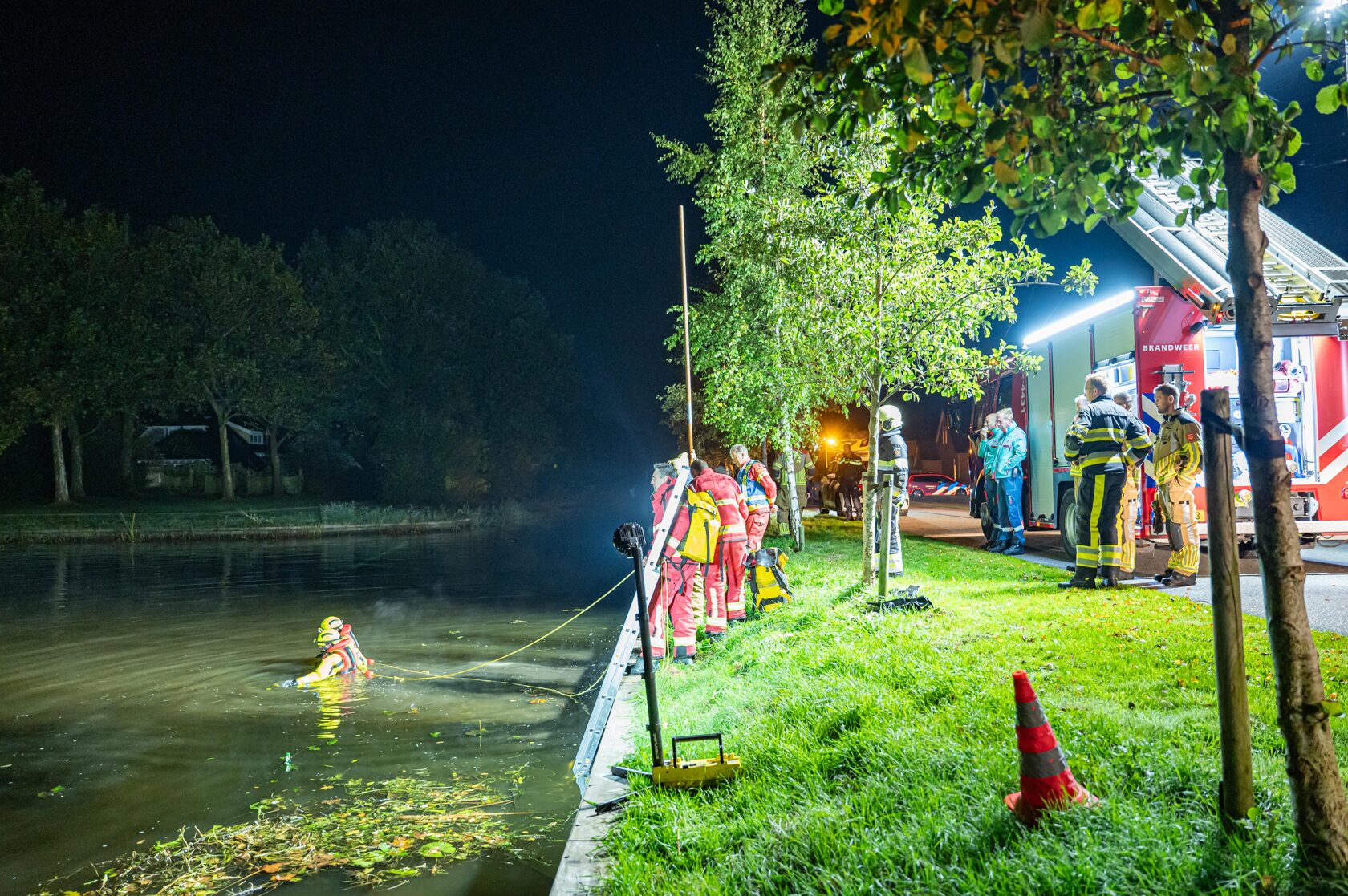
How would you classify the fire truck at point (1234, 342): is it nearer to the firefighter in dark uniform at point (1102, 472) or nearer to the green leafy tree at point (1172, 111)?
the firefighter in dark uniform at point (1102, 472)

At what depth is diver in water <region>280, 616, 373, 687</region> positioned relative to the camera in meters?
10.1

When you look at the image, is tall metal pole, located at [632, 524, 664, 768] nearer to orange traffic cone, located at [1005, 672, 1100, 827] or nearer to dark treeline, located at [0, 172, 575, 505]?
orange traffic cone, located at [1005, 672, 1100, 827]

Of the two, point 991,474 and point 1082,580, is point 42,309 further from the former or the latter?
point 1082,580

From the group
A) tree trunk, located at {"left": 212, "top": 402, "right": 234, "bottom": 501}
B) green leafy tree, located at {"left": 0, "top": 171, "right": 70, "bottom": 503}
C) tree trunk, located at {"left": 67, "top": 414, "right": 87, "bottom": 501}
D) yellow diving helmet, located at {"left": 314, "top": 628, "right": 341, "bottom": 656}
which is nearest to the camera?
yellow diving helmet, located at {"left": 314, "top": 628, "right": 341, "bottom": 656}

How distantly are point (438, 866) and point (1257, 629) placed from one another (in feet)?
18.9

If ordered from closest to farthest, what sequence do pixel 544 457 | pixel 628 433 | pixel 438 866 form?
pixel 438 866 < pixel 544 457 < pixel 628 433

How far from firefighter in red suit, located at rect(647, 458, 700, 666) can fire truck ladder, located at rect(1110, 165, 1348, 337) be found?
17.9ft

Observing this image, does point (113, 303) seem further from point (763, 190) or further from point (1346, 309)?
point (1346, 309)

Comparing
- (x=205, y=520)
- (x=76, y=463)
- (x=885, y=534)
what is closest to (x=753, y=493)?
(x=885, y=534)

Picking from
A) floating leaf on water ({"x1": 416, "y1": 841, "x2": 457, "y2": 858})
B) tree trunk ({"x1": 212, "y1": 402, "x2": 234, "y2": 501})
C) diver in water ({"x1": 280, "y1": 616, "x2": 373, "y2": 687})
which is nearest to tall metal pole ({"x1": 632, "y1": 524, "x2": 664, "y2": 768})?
floating leaf on water ({"x1": 416, "y1": 841, "x2": 457, "y2": 858})

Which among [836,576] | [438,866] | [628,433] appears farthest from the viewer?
[628,433]

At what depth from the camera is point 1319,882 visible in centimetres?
284

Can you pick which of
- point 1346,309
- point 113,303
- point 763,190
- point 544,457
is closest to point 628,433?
point 544,457

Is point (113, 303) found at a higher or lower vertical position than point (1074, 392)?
higher
